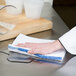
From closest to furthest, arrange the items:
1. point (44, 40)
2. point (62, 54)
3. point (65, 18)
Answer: point (62, 54) < point (44, 40) < point (65, 18)

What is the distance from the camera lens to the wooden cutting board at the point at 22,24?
3.15 feet

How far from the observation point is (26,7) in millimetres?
1090

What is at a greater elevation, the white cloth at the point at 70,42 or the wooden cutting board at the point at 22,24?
the white cloth at the point at 70,42

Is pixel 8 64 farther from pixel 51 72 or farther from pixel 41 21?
pixel 41 21

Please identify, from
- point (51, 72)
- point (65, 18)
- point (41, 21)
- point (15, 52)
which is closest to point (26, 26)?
point (41, 21)

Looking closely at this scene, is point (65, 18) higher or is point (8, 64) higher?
point (8, 64)

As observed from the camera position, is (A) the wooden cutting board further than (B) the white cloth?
Yes

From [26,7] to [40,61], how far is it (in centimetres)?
42

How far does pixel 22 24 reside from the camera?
3.41 ft

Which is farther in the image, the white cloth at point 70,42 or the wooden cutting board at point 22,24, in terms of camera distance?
the wooden cutting board at point 22,24

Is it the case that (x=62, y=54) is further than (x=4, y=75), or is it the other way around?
(x=62, y=54)

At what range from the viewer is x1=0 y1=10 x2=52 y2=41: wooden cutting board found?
0.96 meters

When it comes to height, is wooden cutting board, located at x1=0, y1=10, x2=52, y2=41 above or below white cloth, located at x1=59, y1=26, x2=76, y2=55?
below

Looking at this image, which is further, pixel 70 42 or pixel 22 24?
pixel 22 24
